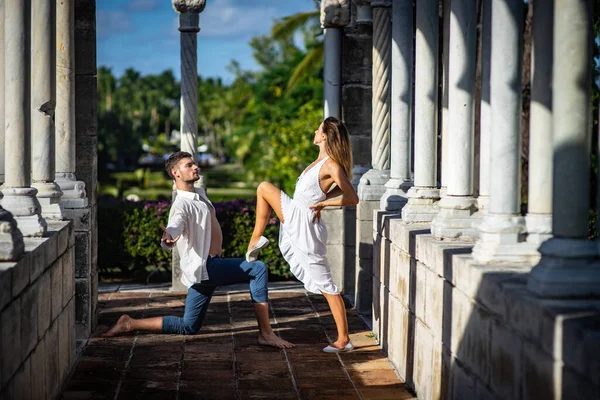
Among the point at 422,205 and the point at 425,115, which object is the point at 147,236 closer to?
the point at 422,205

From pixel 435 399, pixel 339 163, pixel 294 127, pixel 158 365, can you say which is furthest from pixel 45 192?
pixel 294 127

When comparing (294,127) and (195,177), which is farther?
(294,127)

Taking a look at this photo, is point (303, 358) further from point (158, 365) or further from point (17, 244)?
point (17, 244)

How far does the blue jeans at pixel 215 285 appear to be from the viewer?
781 centimetres

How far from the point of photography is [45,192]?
7.59 metres

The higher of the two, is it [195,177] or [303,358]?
[195,177]

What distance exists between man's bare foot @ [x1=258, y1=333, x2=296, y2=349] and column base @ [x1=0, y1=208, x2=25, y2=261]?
3.23 m

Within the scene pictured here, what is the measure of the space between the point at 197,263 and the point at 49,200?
1257 millimetres

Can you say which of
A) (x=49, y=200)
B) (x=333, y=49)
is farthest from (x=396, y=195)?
(x=333, y=49)

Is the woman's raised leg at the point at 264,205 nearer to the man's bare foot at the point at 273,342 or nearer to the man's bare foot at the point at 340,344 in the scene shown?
the man's bare foot at the point at 273,342

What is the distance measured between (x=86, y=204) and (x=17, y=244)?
11.6 feet

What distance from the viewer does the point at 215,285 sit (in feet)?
25.8

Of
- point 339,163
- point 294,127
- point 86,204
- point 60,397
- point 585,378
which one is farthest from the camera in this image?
point 294,127

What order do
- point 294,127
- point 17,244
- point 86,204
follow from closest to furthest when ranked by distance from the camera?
1. point 17,244
2. point 86,204
3. point 294,127
